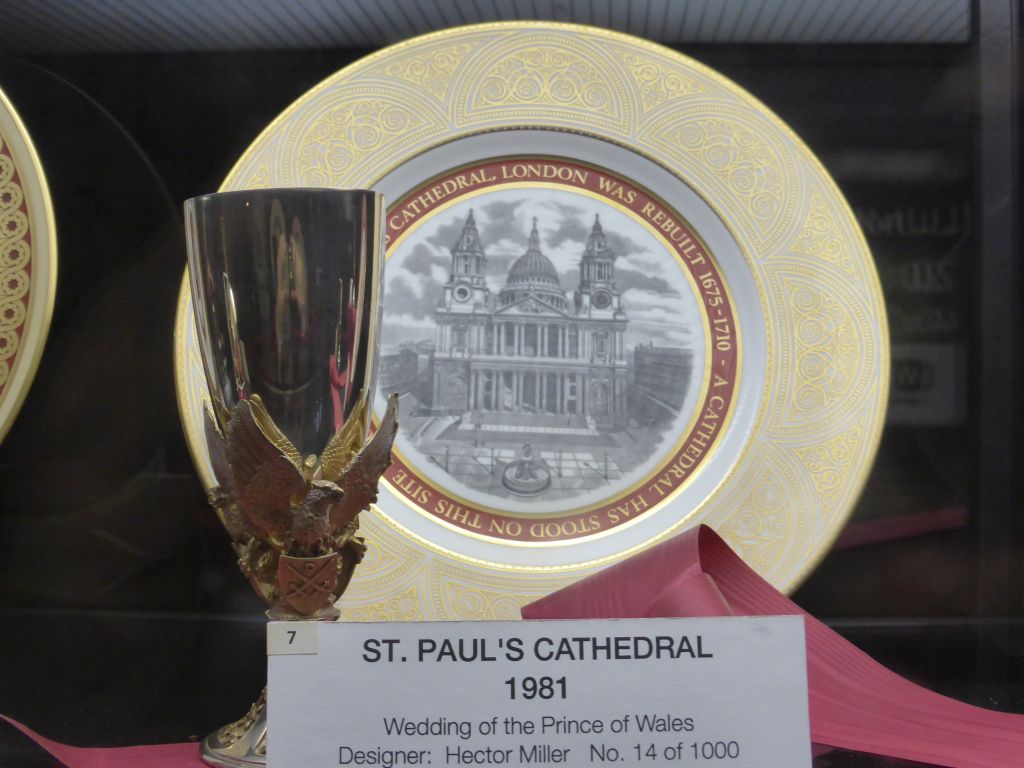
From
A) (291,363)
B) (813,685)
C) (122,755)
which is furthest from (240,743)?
(813,685)

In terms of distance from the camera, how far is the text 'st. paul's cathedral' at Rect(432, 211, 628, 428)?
0.72 metres

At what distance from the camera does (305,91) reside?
750 millimetres

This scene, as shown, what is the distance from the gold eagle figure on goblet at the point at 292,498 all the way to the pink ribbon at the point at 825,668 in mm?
136

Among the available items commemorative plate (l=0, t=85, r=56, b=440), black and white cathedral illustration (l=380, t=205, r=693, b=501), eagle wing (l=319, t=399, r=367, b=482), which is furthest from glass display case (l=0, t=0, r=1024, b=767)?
eagle wing (l=319, t=399, r=367, b=482)

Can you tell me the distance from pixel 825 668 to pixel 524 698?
0.23 metres

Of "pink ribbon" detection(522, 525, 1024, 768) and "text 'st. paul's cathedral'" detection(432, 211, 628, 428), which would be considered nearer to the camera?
"pink ribbon" detection(522, 525, 1024, 768)

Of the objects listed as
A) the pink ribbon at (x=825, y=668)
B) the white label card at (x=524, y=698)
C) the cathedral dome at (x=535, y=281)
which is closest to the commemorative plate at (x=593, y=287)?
the cathedral dome at (x=535, y=281)

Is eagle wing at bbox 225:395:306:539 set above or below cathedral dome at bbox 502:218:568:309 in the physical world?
below

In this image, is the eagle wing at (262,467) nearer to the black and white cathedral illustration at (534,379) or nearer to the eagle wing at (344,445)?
the eagle wing at (344,445)

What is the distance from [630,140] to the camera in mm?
729

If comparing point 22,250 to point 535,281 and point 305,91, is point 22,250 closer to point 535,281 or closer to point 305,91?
point 305,91

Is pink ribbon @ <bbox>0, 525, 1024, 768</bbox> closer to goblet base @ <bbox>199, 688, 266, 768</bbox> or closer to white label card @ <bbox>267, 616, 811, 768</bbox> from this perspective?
goblet base @ <bbox>199, 688, 266, 768</bbox>

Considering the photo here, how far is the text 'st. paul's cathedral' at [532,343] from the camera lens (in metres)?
0.72

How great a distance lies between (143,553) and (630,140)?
0.42m
